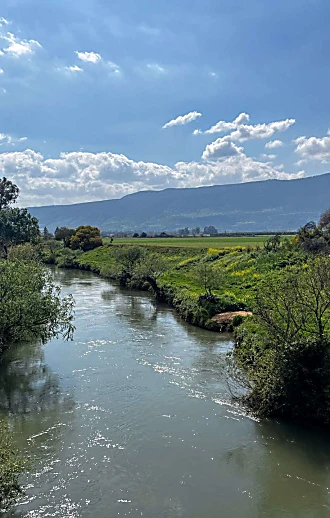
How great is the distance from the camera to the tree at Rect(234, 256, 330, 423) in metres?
16.2

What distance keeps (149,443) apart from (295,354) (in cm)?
667

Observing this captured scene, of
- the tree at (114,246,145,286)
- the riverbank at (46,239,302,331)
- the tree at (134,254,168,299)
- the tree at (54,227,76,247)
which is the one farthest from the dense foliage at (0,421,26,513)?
the tree at (54,227,76,247)

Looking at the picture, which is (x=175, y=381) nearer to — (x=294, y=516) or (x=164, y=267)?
(x=294, y=516)

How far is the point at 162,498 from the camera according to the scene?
12.3 meters

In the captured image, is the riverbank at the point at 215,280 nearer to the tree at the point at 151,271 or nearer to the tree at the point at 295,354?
the tree at the point at 151,271

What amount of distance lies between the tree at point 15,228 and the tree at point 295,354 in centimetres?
5910

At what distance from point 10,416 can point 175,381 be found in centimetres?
795

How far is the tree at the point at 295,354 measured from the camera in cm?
1617

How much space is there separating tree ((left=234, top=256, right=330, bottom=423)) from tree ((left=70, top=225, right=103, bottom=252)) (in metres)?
85.0

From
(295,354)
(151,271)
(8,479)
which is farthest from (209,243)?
(8,479)

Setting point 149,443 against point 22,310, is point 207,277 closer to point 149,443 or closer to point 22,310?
point 22,310

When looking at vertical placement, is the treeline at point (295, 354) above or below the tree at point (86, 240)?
below

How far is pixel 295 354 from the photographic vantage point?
651 inches

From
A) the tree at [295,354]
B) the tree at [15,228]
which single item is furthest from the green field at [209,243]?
the tree at [295,354]
